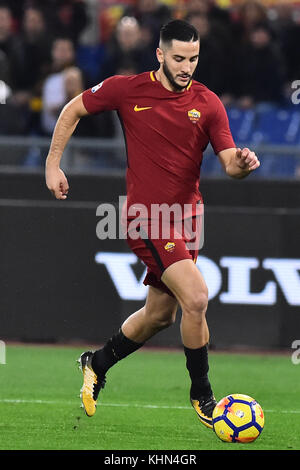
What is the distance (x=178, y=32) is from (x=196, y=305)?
1.77 metres

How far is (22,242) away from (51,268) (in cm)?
41

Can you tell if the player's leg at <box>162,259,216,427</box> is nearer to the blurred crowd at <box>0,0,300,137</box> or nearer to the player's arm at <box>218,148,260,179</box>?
the player's arm at <box>218,148,260,179</box>

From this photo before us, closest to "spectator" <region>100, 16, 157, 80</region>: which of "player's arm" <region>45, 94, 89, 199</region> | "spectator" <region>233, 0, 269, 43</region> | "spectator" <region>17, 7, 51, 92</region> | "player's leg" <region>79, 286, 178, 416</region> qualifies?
"spectator" <region>17, 7, 51, 92</region>

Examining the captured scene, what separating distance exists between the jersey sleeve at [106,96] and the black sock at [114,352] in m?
1.56

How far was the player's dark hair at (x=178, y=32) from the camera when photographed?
7.17 metres

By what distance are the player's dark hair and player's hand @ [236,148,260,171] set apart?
0.90m

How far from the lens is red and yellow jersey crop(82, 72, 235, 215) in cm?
731

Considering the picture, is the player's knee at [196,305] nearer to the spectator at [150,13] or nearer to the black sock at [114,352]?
the black sock at [114,352]

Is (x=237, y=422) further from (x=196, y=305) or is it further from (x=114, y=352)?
(x=114, y=352)

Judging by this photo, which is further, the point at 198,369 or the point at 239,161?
the point at 198,369

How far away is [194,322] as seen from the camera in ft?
23.1

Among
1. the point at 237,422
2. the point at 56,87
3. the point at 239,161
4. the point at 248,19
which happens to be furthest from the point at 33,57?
the point at 237,422
